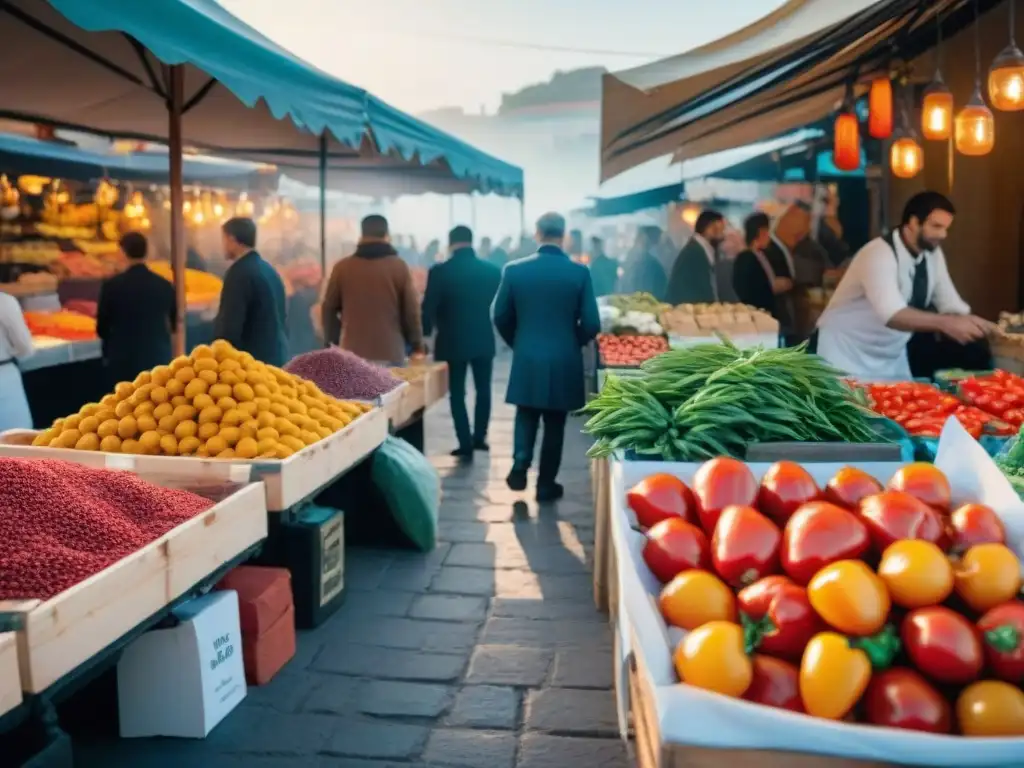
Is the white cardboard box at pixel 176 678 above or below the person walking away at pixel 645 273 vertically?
below

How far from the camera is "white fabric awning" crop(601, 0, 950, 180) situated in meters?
7.08

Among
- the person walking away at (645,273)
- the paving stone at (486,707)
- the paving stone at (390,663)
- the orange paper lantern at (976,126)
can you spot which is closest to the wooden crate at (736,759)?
the paving stone at (486,707)

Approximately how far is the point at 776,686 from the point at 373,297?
6188mm

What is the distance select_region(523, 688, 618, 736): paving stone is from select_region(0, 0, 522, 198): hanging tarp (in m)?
2.80

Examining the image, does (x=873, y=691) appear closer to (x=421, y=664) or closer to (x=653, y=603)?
(x=653, y=603)

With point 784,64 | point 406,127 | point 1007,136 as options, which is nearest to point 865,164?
point 1007,136

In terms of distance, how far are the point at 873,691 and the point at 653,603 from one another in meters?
0.48

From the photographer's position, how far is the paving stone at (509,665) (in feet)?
13.1

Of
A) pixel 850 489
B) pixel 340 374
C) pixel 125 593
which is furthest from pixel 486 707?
pixel 340 374

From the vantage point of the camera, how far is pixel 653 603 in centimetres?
A: 219

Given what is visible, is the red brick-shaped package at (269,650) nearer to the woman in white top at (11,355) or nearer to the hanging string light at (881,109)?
the woman in white top at (11,355)

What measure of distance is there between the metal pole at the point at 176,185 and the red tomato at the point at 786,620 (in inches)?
193

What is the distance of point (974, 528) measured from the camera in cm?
221

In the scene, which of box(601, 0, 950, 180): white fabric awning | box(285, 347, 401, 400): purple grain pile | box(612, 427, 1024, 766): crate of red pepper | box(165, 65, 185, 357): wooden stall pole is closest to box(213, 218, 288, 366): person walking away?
box(165, 65, 185, 357): wooden stall pole
